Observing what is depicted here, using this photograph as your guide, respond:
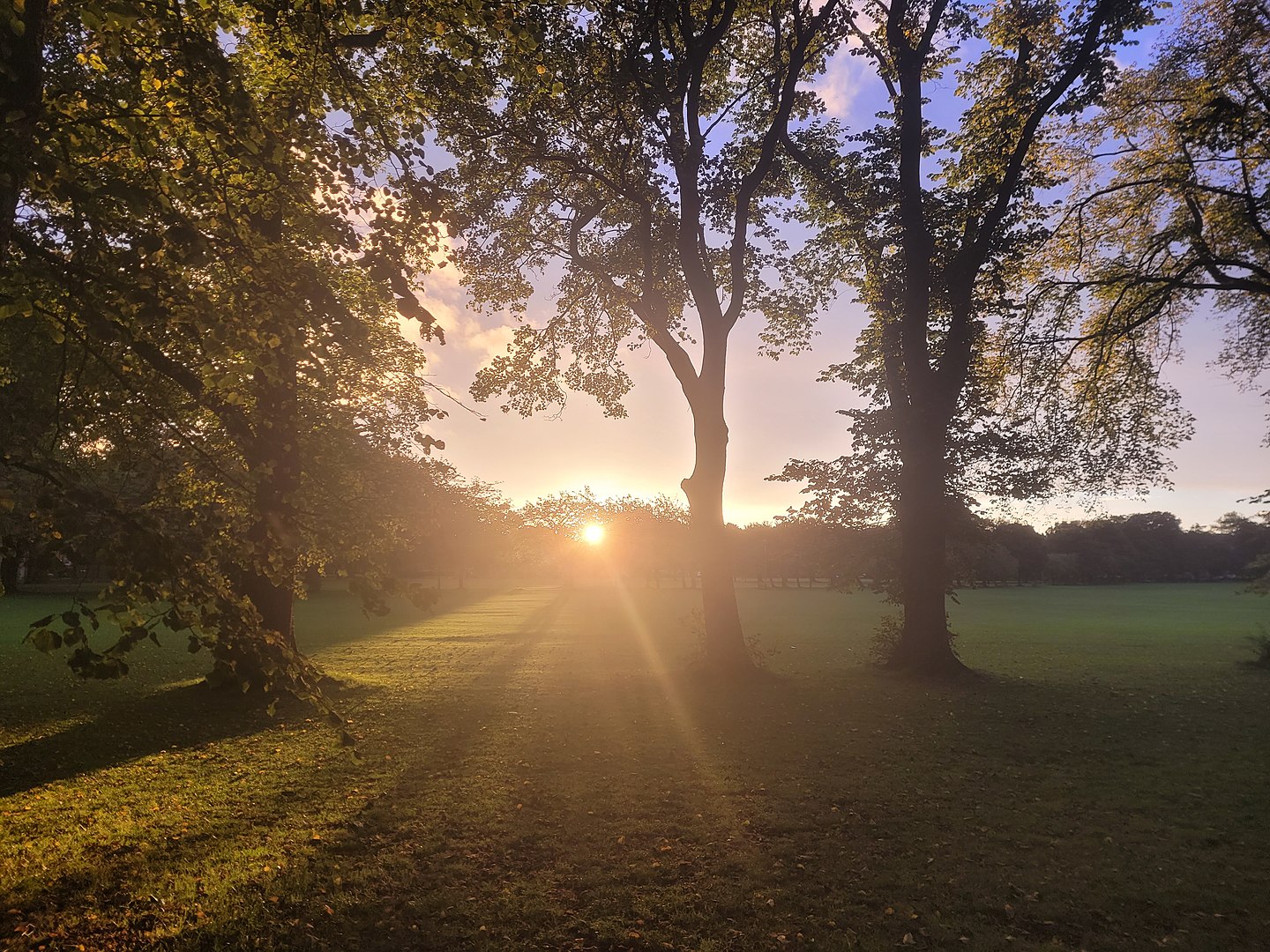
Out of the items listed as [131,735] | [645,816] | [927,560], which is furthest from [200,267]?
[927,560]

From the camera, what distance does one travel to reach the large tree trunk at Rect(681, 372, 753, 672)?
55.8 feet

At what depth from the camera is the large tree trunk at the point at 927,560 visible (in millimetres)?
17344

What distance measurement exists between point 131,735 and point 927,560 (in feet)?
Result: 56.8

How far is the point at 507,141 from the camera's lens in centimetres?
1745

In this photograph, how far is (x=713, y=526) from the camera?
1709cm

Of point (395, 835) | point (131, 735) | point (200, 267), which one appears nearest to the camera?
point (200, 267)

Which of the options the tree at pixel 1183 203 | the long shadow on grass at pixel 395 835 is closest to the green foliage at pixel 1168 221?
the tree at pixel 1183 203

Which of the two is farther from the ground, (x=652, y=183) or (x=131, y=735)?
(x=652, y=183)

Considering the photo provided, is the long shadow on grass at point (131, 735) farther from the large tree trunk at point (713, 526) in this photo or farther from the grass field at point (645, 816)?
the large tree trunk at point (713, 526)

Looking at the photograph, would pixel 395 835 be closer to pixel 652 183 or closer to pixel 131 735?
pixel 131 735

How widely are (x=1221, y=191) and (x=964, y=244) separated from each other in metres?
6.97

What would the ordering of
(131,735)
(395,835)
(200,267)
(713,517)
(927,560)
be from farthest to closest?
(927,560)
(713,517)
(131,735)
(395,835)
(200,267)

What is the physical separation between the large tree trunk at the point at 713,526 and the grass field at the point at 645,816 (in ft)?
4.06

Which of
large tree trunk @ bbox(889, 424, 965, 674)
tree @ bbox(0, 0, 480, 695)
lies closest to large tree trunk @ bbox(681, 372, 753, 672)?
large tree trunk @ bbox(889, 424, 965, 674)
